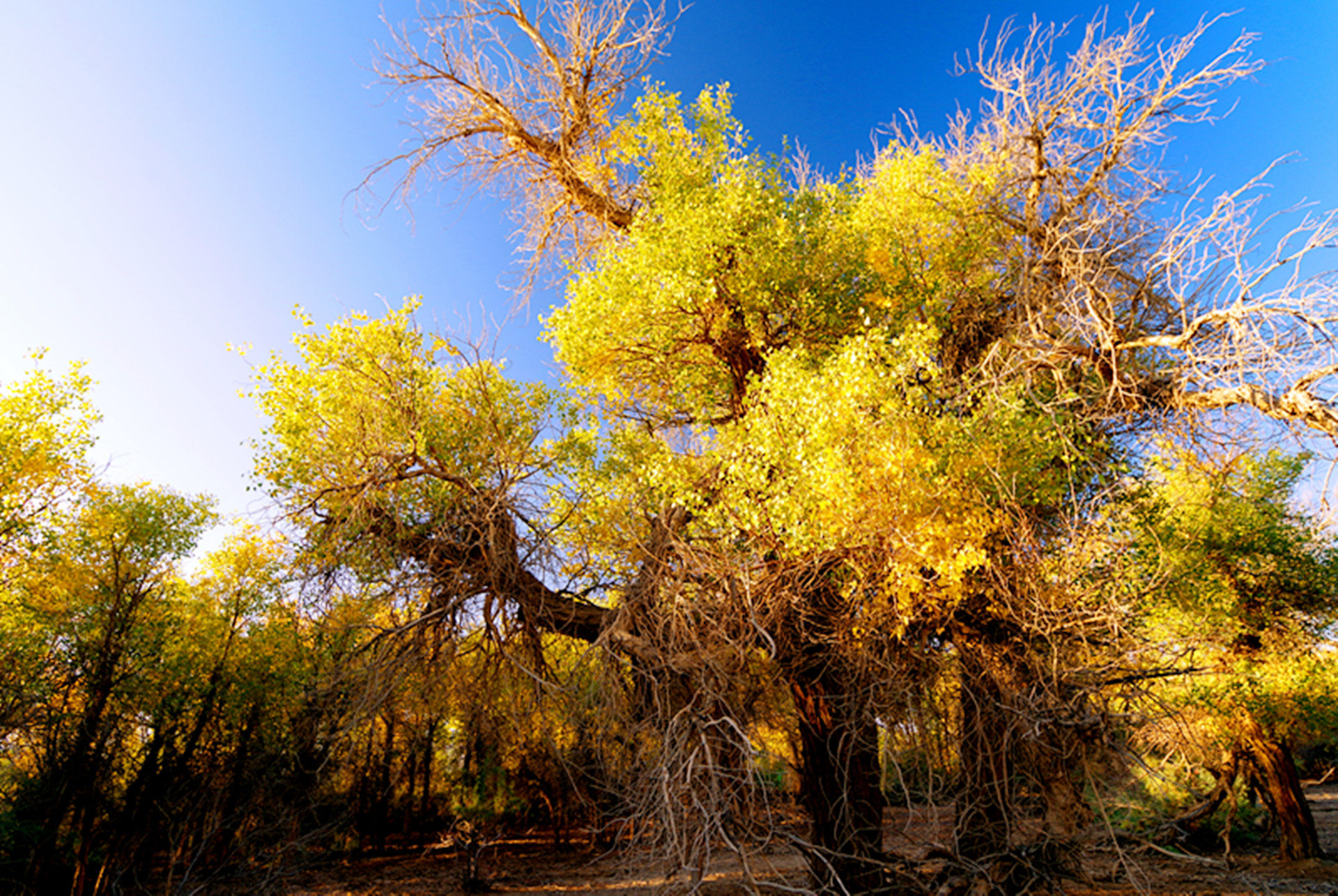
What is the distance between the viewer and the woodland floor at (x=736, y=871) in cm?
628

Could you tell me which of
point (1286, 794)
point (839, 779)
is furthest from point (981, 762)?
point (1286, 794)

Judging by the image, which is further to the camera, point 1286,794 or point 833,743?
point 1286,794

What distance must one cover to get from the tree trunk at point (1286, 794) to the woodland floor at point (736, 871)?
36 cm

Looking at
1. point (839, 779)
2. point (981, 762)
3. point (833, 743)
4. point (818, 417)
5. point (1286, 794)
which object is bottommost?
point (1286, 794)

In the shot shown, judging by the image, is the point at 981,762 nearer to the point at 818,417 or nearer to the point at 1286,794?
the point at 818,417

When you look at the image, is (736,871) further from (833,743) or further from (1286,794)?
(1286,794)

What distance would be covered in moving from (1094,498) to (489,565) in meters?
7.42

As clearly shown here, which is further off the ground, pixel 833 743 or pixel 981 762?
pixel 833 743

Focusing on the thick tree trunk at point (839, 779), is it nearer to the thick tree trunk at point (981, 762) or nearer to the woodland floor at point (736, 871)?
the woodland floor at point (736, 871)

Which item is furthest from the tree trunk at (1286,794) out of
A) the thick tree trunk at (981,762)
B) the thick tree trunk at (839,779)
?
the thick tree trunk at (839,779)

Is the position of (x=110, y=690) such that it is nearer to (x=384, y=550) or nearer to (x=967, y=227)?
(x=384, y=550)

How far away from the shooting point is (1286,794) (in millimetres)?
12789

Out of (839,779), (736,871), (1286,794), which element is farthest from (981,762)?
(1286,794)

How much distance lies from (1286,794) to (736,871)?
13.2 metres
